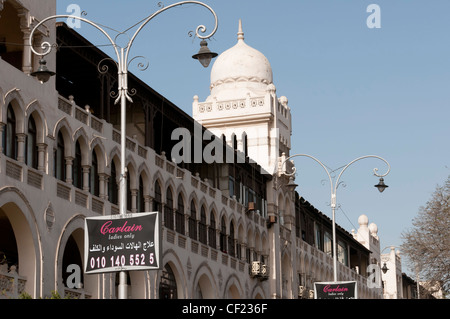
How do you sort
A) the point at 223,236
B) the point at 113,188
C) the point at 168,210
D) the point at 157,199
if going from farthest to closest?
the point at 223,236, the point at 168,210, the point at 157,199, the point at 113,188

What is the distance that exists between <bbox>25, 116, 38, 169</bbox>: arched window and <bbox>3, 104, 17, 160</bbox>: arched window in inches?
29.4

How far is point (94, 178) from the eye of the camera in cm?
3978

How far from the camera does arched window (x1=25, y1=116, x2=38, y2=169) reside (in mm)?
34344

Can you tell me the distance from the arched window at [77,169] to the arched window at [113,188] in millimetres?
2928

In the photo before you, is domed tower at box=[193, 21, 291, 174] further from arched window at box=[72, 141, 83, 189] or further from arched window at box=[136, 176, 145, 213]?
arched window at box=[72, 141, 83, 189]

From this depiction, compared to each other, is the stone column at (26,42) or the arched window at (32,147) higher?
the stone column at (26,42)

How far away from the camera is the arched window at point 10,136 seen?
108ft

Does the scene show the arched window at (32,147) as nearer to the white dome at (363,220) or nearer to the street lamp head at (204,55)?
the street lamp head at (204,55)

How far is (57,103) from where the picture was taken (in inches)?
1427

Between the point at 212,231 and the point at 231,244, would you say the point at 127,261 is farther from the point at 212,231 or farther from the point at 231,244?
the point at 231,244

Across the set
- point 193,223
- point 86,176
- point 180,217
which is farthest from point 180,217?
point 86,176

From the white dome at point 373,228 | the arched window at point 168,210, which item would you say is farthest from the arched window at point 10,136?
the white dome at point 373,228

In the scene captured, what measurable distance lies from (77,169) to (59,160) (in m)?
1.69
